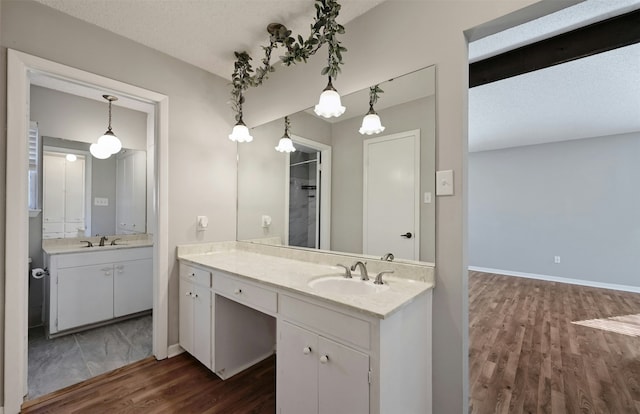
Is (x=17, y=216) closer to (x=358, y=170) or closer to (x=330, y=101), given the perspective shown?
(x=330, y=101)

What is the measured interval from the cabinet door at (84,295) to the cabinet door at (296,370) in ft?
7.79

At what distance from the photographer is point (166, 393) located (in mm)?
1769

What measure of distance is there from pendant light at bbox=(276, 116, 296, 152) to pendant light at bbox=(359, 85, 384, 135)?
2.34 feet

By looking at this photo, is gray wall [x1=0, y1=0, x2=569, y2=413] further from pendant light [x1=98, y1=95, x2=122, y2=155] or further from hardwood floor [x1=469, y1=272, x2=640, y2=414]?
pendant light [x1=98, y1=95, x2=122, y2=155]

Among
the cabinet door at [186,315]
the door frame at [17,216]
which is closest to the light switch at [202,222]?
→ the cabinet door at [186,315]

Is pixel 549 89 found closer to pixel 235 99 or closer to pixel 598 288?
pixel 235 99

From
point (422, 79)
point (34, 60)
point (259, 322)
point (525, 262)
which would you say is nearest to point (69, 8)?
point (34, 60)

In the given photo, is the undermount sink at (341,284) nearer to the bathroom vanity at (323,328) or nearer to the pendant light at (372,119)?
the bathroom vanity at (323,328)

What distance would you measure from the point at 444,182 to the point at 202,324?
1.91m

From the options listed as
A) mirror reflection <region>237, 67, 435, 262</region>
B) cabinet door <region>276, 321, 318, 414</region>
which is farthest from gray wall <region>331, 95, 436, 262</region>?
cabinet door <region>276, 321, 318, 414</region>

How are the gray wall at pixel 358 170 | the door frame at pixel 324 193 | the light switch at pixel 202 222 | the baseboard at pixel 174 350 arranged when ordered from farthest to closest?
the light switch at pixel 202 222
the baseboard at pixel 174 350
the door frame at pixel 324 193
the gray wall at pixel 358 170

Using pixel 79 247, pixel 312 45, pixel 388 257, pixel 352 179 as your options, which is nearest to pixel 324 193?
pixel 352 179

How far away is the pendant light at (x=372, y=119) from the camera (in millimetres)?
1703

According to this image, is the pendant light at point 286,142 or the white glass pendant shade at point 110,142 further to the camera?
the white glass pendant shade at point 110,142
